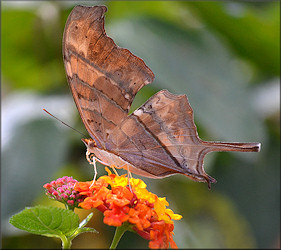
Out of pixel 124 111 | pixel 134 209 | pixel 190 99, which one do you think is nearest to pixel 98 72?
pixel 124 111

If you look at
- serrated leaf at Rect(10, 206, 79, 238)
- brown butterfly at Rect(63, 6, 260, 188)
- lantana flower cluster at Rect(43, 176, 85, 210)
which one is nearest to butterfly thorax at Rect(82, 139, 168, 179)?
brown butterfly at Rect(63, 6, 260, 188)

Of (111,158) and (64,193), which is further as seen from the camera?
(111,158)

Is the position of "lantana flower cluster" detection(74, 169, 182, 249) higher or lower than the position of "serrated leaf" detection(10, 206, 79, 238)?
higher

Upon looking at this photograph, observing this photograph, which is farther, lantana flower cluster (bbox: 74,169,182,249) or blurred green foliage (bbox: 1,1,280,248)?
blurred green foliage (bbox: 1,1,280,248)

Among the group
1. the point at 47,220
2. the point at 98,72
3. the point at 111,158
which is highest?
the point at 98,72

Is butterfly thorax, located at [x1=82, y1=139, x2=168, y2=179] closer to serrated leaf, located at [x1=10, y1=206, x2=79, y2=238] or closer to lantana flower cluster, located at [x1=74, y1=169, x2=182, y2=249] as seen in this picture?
lantana flower cluster, located at [x1=74, y1=169, x2=182, y2=249]

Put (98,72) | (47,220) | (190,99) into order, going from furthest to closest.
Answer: (190,99), (98,72), (47,220)

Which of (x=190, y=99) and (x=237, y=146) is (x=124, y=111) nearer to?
(x=237, y=146)

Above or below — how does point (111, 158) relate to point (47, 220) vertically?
above

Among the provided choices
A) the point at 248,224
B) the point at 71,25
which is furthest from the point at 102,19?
the point at 248,224
